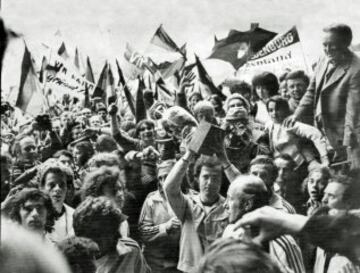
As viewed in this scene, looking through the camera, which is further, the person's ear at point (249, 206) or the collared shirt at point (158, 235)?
the collared shirt at point (158, 235)

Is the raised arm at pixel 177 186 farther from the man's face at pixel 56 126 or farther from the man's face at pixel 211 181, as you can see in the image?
the man's face at pixel 56 126

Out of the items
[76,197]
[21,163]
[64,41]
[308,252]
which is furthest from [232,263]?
[64,41]

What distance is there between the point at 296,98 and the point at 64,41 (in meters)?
1.12

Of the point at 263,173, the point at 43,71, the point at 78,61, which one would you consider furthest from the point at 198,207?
the point at 43,71

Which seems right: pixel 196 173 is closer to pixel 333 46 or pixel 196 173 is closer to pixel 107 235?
pixel 107 235

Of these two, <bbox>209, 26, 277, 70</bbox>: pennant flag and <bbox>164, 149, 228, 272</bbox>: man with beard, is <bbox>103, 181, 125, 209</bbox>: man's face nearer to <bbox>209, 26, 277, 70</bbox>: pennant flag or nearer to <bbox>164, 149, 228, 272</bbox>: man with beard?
<bbox>164, 149, 228, 272</bbox>: man with beard

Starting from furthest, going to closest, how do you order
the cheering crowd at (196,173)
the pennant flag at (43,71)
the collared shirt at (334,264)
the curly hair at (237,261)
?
the pennant flag at (43,71) → the cheering crowd at (196,173) → the collared shirt at (334,264) → the curly hair at (237,261)

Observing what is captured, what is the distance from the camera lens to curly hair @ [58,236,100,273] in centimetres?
262

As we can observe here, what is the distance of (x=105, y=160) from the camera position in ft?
9.34

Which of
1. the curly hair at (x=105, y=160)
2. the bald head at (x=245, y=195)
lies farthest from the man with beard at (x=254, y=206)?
the curly hair at (x=105, y=160)

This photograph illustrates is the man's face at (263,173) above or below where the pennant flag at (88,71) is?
below

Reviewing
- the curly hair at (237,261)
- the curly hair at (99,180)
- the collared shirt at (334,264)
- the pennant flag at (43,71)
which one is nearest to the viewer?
the curly hair at (237,261)

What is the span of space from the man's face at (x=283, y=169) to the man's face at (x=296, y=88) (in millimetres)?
293

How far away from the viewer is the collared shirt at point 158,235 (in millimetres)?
2754
